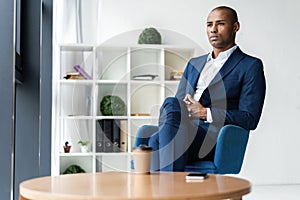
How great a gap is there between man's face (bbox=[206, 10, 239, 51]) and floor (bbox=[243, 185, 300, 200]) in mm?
1351

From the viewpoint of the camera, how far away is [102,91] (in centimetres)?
464

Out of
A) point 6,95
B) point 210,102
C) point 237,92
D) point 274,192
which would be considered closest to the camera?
point 6,95

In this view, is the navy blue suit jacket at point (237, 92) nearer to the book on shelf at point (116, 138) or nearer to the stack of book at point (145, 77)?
the stack of book at point (145, 77)

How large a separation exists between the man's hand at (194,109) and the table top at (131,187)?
141 cm

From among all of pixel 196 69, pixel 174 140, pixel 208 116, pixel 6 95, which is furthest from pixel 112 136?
pixel 6 95

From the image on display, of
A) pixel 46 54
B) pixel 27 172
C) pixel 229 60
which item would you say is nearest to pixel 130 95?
pixel 46 54

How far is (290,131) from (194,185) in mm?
3912

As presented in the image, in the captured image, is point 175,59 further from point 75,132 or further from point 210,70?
point 210,70

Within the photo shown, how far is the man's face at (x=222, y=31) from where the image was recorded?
3.59 m

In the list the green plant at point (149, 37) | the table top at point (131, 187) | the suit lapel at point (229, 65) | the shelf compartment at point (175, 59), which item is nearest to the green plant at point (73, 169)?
the shelf compartment at point (175, 59)

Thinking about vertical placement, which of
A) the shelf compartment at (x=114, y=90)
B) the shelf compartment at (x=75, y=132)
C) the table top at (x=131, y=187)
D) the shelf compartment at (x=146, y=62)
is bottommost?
the table top at (x=131, y=187)

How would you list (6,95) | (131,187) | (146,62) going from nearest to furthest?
(131,187)
(6,95)
(146,62)

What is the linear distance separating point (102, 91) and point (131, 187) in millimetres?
3283

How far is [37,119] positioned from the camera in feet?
9.34
